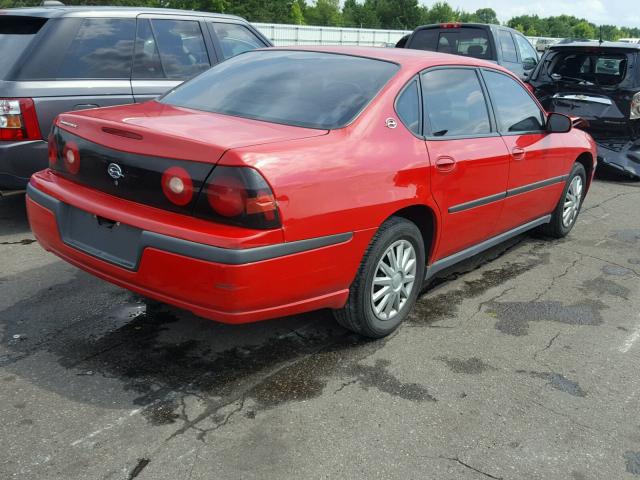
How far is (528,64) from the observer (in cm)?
1168

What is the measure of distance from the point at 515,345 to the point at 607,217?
11.8 ft

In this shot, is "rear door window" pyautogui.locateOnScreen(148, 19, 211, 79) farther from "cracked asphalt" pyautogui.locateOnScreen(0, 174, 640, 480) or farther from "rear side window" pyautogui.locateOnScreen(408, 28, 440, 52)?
"rear side window" pyautogui.locateOnScreen(408, 28, 440, 52)

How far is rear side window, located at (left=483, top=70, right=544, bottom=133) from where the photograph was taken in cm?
435

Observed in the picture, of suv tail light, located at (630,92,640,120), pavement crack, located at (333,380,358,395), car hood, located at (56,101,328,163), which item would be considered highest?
car hood, located at (56,101,328,163)

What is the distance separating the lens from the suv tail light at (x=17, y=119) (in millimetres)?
4848

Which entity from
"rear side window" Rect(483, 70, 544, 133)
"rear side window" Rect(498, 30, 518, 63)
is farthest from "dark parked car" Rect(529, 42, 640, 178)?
"rear side window" Rect(483, 70, 544, 133)

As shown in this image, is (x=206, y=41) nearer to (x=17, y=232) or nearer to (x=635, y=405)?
(x=17, y=232)

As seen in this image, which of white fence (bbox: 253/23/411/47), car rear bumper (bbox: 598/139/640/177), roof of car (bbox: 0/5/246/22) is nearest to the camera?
roof of car (bbox: 0/5/246/22)

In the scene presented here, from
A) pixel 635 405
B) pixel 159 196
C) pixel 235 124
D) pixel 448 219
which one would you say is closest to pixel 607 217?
pixel 448 219

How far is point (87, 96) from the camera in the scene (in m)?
5.25

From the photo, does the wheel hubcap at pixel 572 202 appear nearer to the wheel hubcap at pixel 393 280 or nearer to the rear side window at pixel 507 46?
the wheel hubcap at pixel 393 280

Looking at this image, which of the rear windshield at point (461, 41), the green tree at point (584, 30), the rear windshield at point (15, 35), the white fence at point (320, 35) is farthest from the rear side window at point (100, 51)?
the green tree at point (584, 30)

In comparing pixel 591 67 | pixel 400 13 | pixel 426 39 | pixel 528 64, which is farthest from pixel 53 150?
pixel 400 13

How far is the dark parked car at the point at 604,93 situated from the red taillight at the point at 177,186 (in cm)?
679
